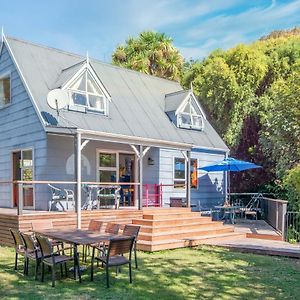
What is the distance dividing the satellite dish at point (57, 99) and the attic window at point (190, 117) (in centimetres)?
630

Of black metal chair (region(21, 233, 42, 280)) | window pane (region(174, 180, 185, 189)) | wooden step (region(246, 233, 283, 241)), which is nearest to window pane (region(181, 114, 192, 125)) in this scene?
window pane (region(174, 180, 185, 189))

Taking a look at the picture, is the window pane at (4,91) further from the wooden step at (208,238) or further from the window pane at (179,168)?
the wooden step at (208,238)

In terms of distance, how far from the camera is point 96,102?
1380 cm

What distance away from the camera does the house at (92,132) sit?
484 inches

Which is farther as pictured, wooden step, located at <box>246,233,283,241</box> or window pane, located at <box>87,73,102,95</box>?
window pane, located at <box>87,73,102,95</box>

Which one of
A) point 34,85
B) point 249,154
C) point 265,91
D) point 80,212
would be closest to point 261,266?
point 80,212

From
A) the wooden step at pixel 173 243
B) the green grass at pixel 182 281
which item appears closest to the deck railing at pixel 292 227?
the wooden step at pixel 173 243

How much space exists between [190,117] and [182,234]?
7.36 metres

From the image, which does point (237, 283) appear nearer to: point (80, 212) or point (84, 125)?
point (80, 212)

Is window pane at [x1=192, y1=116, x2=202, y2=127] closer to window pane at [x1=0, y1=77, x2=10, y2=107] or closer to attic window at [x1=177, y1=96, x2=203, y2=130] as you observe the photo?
attic window at [x1=177, y1=96, x2=203, y2=130]

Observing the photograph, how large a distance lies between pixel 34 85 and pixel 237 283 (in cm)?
946

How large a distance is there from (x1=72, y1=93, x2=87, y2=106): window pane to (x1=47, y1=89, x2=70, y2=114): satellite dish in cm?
113

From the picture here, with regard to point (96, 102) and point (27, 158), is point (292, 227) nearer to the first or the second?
point (96, 102)

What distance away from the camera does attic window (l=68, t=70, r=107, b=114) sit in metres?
13.1
